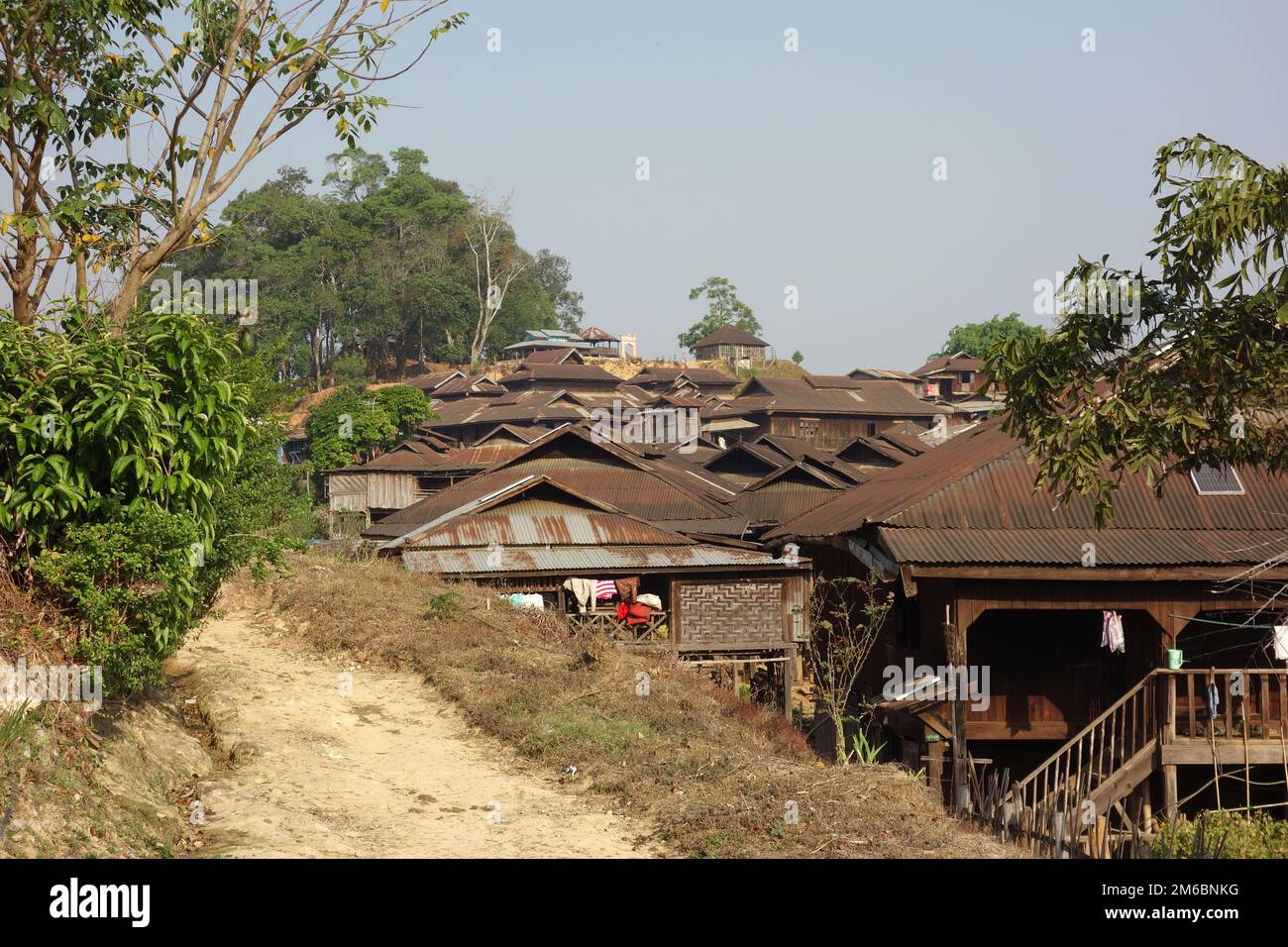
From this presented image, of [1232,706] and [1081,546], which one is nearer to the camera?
[1232,706]

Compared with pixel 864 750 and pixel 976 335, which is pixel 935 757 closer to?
pixel 864 750

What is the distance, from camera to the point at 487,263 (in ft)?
291

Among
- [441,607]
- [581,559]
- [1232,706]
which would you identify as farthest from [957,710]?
[581,559]

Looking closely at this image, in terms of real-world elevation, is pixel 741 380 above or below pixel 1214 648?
above

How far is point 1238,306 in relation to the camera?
1077cm

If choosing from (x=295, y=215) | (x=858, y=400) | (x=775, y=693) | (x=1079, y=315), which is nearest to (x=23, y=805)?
(x=1079, y=315)

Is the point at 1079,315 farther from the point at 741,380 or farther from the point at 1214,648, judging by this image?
the point at 741,380

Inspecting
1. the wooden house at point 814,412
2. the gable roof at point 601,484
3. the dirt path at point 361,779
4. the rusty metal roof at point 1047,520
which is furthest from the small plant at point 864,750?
the wooden house at point 814,412

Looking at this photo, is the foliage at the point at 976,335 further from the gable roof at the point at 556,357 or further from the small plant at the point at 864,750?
the small plant at the point at 864,750

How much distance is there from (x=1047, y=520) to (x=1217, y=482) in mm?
3059

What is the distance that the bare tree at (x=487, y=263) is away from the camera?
89438 millimetres

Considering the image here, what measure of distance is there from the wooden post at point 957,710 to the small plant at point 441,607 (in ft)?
22.6

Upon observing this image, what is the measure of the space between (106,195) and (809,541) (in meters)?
13.0
